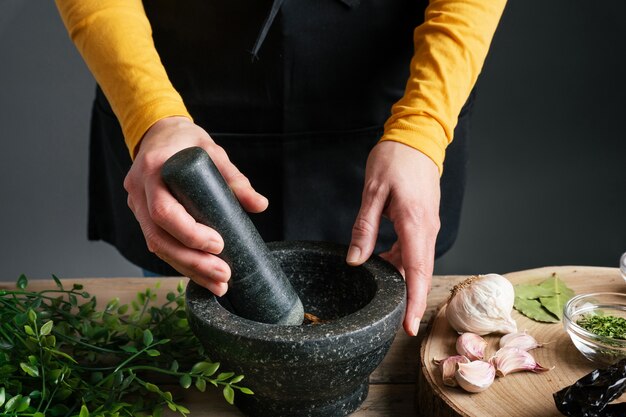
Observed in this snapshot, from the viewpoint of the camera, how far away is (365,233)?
3.76 ft

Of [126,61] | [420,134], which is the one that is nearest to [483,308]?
[420,134]

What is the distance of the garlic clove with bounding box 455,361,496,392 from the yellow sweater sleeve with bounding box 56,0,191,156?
0.59 metres

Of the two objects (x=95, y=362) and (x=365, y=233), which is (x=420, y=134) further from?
(x=95, y=362)

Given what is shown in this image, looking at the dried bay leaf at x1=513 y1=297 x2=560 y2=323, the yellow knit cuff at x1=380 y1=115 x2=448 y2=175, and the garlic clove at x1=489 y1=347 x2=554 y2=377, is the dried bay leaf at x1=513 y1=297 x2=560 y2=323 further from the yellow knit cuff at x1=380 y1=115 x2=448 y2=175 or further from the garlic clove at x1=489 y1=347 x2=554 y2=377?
the yellow knit cuff at x1=380 y1=115 x2=448 y2=175

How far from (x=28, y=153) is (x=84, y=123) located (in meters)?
0.23

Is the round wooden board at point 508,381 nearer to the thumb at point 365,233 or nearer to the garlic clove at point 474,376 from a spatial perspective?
the garlic clove at point 474,376

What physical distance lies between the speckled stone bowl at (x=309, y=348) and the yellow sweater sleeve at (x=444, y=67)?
0.25 meters

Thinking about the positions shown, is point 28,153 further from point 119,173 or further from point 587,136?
point 587,136

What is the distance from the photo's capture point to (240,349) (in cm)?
98

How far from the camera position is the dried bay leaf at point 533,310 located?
48.5 inches

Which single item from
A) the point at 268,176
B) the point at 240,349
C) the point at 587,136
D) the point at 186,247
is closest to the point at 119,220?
the point at 268,176

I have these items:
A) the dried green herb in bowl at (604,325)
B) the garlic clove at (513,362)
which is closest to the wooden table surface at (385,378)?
the garlic clove at (513,362)

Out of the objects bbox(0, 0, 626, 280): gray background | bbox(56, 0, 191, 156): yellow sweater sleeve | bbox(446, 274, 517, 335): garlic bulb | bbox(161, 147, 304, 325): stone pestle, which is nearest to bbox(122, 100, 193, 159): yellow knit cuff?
bbox(56, 0, 191, 156): yellow sweater sleeve

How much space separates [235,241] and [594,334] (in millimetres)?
530
